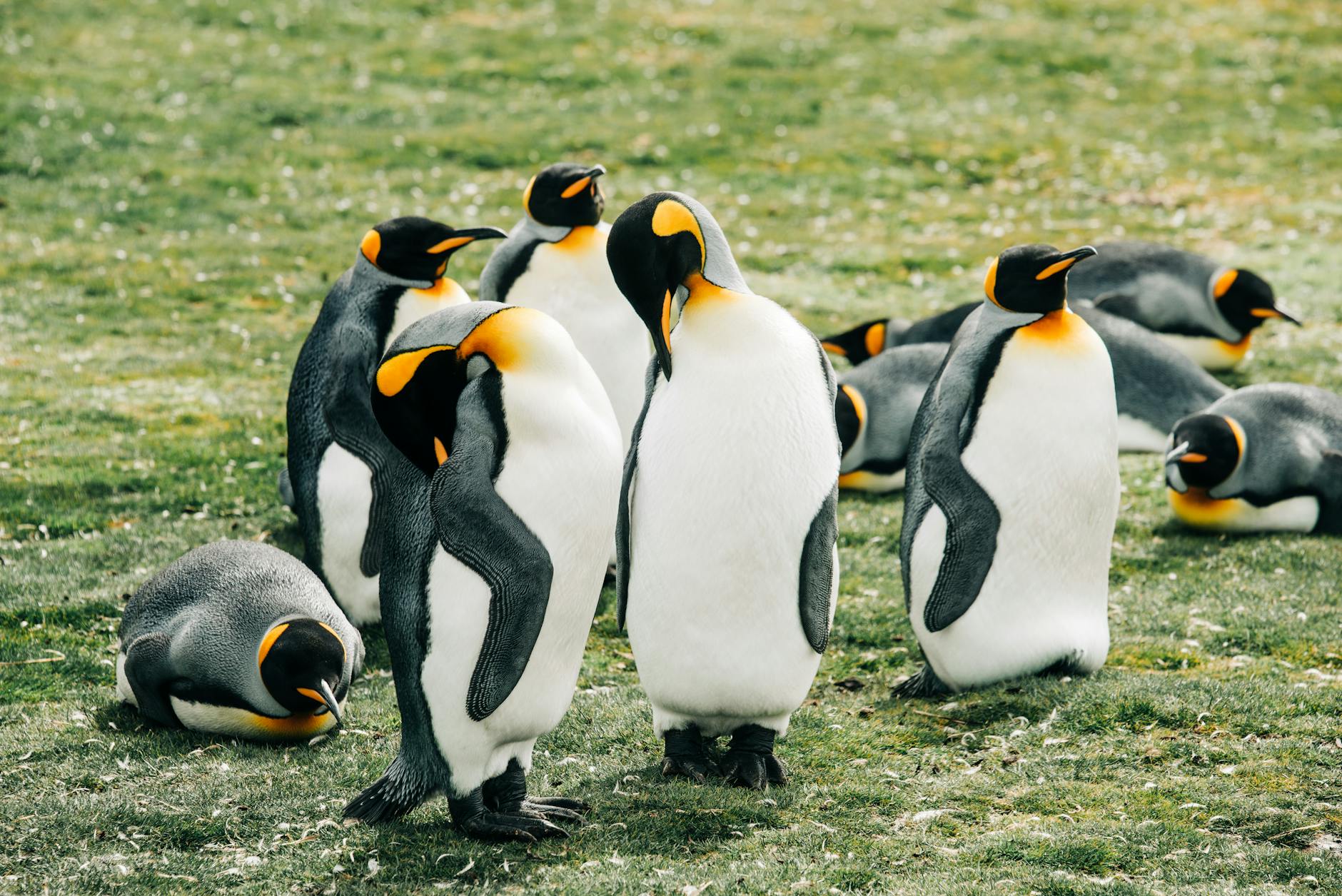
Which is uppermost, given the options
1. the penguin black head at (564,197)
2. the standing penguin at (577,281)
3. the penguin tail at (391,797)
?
the penguin black head at (564,197)

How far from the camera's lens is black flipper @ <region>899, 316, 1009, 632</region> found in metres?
5.00

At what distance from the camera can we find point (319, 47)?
59.5ft

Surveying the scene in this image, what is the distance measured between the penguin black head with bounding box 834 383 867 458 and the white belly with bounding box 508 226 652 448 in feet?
5.15

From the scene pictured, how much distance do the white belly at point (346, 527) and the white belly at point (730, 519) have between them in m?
1.92

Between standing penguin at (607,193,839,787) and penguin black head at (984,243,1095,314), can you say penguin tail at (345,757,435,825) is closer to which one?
standing penguin at (607,193,839,787)

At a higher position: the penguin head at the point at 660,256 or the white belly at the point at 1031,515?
the penguin head at the point at 660,256

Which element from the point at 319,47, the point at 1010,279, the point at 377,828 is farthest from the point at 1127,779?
Answer: the point at 319,47

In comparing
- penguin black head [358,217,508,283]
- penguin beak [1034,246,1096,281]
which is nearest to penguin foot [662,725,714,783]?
penguin beak [1034,246,1096,281]

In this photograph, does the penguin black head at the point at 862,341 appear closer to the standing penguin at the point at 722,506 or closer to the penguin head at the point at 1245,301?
the penguin head at the point at 1245,301

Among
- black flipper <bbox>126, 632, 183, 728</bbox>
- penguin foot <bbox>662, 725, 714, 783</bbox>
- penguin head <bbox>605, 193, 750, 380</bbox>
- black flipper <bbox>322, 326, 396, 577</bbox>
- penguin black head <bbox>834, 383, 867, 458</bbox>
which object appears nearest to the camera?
penguin head <bbox>605, 193, 750, 380</bbox>

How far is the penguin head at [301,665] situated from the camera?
463 centimetres

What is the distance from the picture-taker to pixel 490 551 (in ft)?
12.5

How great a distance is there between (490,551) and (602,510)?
36cm

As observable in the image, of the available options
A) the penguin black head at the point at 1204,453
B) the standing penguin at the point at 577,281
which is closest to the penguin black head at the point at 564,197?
the standing penguin at the point at 577,281
